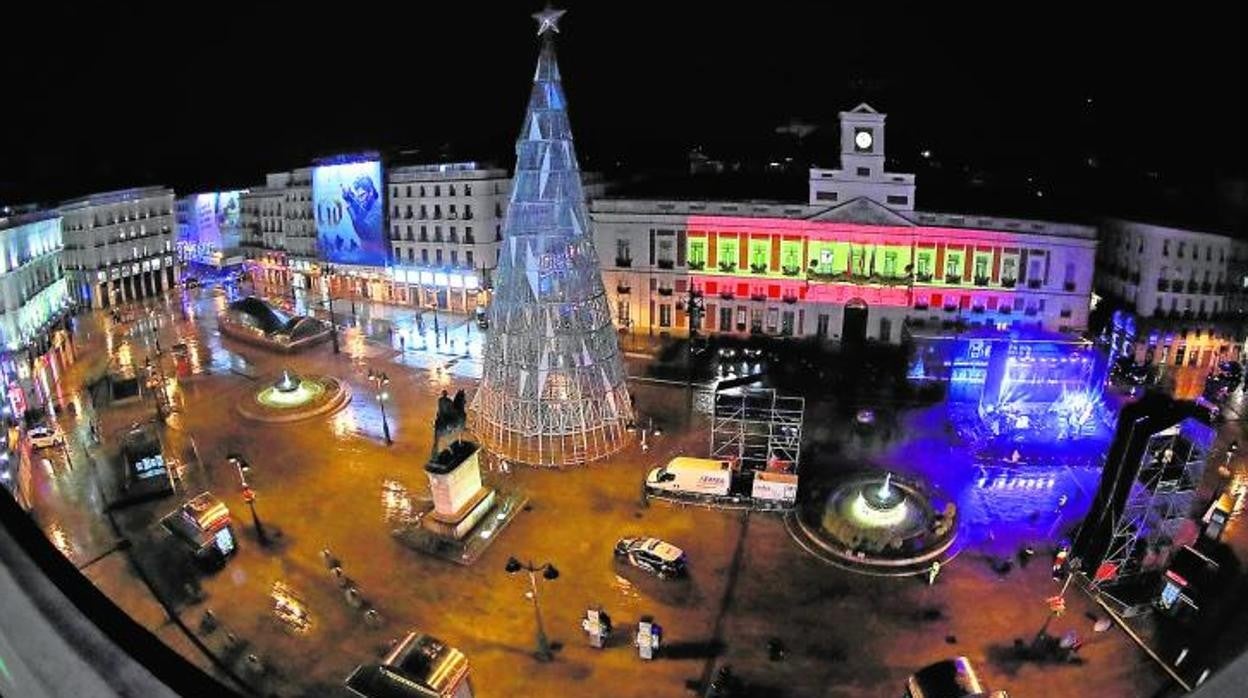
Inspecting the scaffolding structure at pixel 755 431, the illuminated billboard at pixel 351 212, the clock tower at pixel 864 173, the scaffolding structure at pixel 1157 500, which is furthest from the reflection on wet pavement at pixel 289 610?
the illuminated billboard at pixel 351 212

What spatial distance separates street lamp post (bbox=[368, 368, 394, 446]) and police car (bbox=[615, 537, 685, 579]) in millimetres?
16148

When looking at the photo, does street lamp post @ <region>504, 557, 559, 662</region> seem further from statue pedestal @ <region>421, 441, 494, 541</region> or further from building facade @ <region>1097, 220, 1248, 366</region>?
building facade @ <region>1097, 220, 1248, 366</region>

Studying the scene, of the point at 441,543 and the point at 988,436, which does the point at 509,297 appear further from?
the point at 988,436

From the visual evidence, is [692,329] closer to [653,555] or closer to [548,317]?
[548,317]

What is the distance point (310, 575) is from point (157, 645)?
26.8 meters

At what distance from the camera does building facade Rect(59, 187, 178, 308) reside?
2689 inches

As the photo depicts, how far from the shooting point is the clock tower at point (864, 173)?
50625mm

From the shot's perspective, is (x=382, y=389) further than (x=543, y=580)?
Yes

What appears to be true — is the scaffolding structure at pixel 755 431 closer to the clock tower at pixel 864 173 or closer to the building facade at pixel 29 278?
the clock tower at pixel 864 173

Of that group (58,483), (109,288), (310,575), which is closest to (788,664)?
(310,575)

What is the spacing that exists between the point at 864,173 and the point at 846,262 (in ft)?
20.5

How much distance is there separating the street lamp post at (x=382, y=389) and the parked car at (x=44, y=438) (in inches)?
643

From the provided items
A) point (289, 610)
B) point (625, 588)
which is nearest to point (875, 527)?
point (625, 588)

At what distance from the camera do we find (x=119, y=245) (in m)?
72.0
